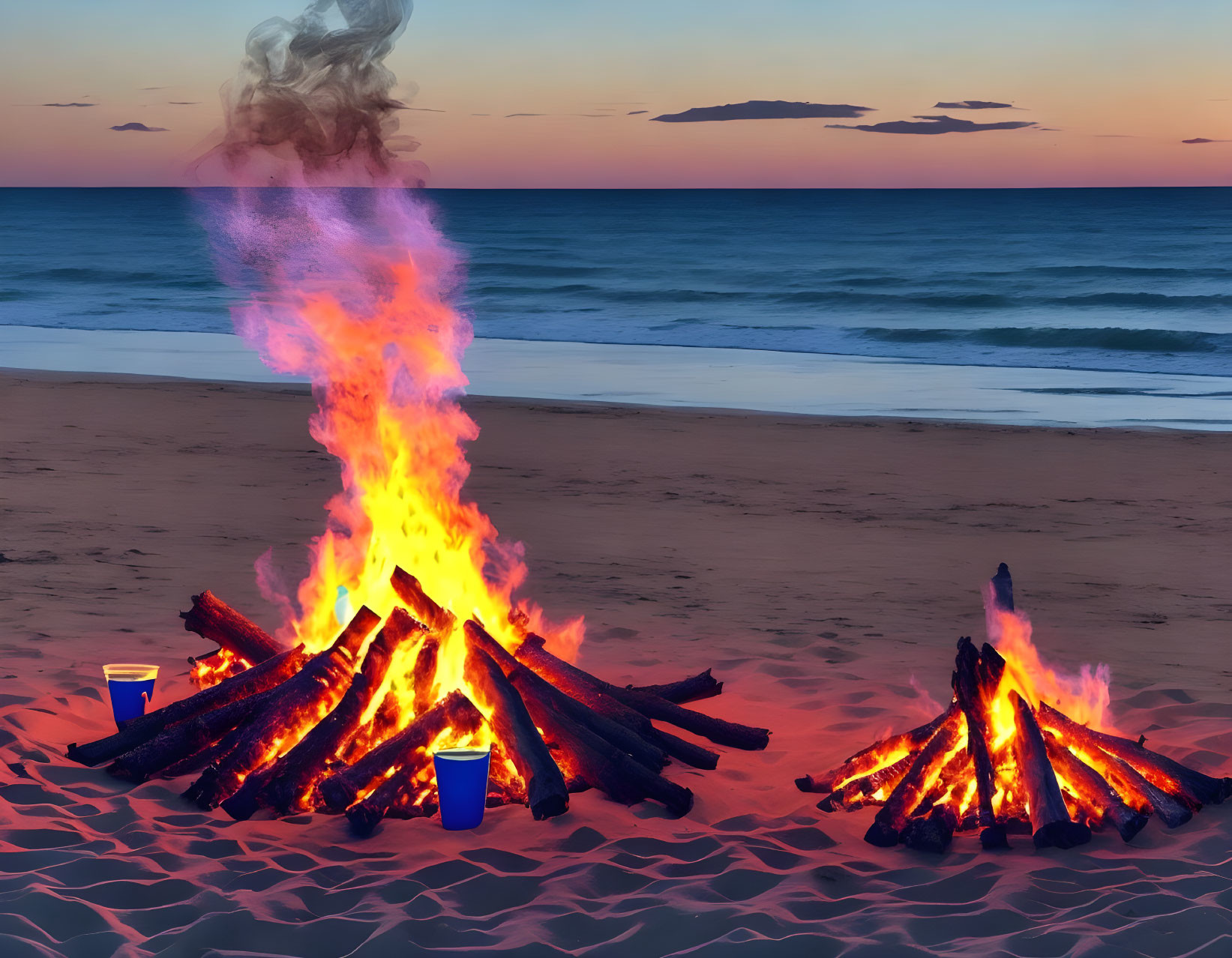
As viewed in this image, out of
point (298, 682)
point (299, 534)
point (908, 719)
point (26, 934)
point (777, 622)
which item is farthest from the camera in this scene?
point (299, 534)

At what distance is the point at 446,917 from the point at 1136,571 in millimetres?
6831

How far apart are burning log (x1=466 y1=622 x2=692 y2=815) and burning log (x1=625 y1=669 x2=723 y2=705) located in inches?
32.5

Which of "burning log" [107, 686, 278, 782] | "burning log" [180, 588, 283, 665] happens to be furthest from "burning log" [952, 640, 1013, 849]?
"burning log" [180, 588, 283, 665]

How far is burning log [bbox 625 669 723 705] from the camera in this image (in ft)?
20.1

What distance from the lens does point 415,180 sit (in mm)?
5684

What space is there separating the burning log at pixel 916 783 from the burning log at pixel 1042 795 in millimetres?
244

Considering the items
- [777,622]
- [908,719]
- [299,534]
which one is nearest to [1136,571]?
[777,622]

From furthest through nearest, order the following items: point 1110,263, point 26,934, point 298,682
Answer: point 1110,263, point 298,682, point 26,934

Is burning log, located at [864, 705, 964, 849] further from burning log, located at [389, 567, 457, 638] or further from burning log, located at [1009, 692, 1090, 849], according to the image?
burning log, located at [389, 567, 457, 638]

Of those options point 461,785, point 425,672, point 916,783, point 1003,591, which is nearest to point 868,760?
point 916,783

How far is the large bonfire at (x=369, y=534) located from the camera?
5.04m

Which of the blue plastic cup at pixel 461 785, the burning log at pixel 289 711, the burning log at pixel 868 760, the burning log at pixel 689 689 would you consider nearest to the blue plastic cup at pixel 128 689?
the burning log at pixel 289 711

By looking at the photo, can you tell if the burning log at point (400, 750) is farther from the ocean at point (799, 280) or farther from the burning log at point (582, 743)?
the ocean at point (799, 280)

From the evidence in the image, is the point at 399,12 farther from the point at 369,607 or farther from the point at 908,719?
the point at 908,719
